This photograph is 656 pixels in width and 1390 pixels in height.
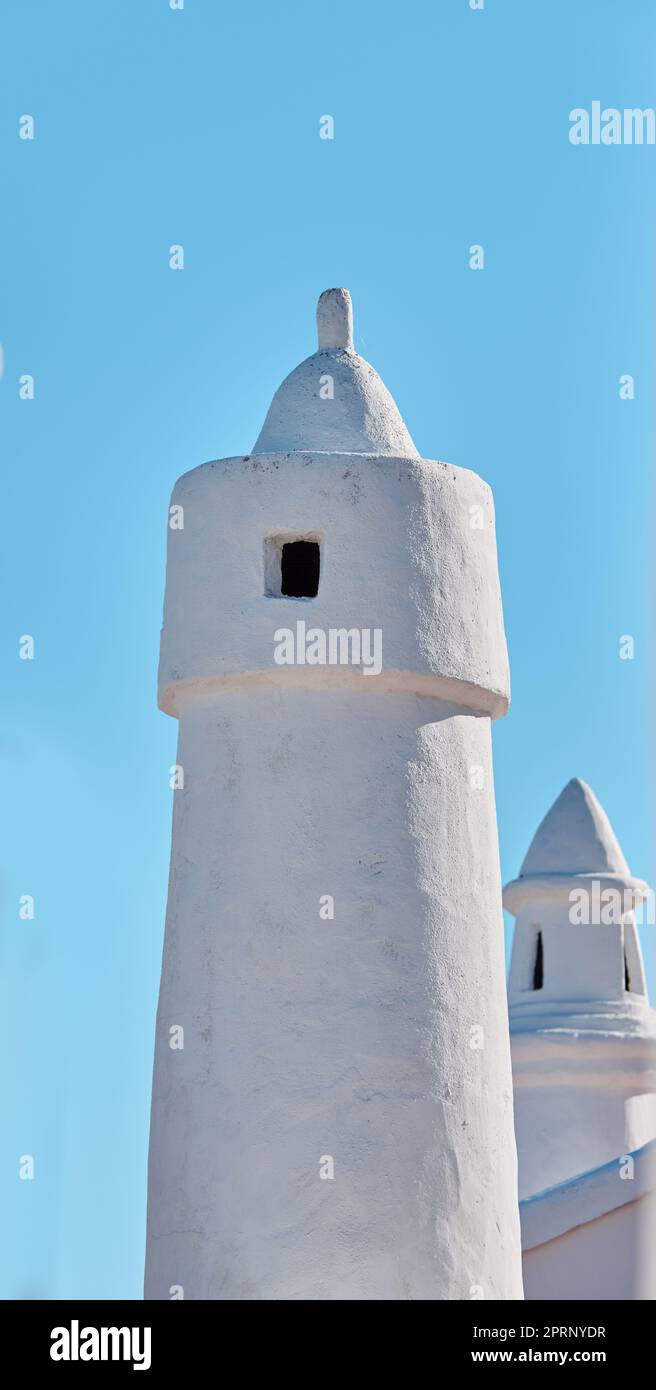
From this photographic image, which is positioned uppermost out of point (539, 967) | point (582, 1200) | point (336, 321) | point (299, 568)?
point (336, 321)

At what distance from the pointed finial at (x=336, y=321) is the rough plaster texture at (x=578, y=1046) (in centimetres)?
993

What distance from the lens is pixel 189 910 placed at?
9.74 metres

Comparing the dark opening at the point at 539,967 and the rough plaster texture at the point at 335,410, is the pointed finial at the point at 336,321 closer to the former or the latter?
the rough plaster texture at the point at 335,410

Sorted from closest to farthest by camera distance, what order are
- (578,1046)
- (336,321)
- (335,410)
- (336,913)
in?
(336,913) < (335,410) < (336,321) < (578,1046)

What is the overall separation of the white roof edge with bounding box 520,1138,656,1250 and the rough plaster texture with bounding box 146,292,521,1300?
17.3 ft

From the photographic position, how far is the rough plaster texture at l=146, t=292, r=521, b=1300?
9.20m

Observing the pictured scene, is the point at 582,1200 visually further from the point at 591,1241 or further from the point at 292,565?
the point at 292,565

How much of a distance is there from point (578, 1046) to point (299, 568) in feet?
33.3

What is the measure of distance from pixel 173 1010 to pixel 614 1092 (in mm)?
10523

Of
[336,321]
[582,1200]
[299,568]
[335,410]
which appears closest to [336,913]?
[299,568]

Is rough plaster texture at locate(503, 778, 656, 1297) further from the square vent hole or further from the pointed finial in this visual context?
the square vent hole

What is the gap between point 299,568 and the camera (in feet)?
33.4

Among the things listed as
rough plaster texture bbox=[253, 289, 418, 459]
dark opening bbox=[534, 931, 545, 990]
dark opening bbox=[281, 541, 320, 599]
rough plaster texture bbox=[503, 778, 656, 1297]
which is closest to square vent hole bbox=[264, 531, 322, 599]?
dark opening bbox=[281, 541, 320, 599]
